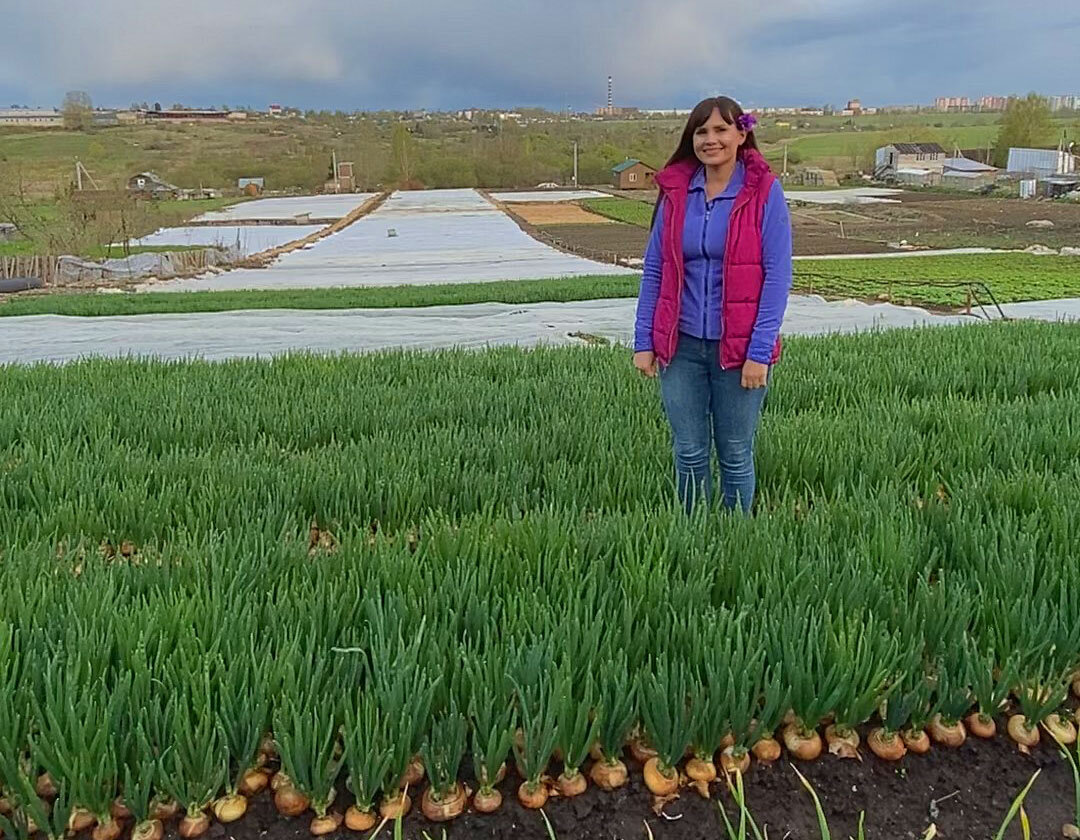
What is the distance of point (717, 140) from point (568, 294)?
1289 cm

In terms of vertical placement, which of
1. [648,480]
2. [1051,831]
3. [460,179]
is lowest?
[1051,831]

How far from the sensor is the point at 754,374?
250cm

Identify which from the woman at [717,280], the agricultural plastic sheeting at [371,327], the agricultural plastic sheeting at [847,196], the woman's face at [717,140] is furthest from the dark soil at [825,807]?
the agricultural plastic sheeting at [847,196]

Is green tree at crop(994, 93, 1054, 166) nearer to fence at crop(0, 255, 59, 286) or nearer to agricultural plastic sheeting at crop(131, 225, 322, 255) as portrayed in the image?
agricultural plastic sheeting at crop(131, 225, 322, 255)

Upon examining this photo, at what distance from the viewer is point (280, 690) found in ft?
5.13

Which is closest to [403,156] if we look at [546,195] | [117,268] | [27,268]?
[546,195]

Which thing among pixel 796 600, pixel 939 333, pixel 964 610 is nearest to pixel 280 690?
pixel 796 600

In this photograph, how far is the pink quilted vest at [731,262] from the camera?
7.96 feet

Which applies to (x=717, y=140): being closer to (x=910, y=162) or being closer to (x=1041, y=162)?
(x=1041, y=162)

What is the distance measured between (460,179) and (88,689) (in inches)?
3041

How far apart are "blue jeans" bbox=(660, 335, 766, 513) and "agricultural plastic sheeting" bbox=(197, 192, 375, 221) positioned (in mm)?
46491

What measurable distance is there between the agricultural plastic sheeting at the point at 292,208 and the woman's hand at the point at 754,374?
46748 millimetres

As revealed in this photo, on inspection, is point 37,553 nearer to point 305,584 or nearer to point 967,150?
point 305,584

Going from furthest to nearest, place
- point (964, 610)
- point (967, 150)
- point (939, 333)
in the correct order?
point (967, 150)
point (939, 333)
point (964, 610)
